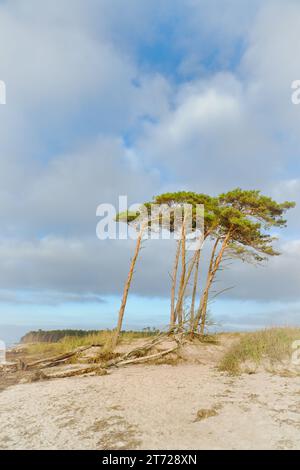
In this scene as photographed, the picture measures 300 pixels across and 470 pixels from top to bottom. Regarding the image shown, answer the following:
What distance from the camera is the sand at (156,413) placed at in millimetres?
4805

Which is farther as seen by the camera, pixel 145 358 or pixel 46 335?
pixel 46 335

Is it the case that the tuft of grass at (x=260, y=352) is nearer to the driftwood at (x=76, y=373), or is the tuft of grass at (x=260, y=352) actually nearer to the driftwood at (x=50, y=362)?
the driftwood at (x=76, y=373)

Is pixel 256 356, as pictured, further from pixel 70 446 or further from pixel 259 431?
pixel 70 446

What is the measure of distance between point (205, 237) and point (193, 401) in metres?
15.3

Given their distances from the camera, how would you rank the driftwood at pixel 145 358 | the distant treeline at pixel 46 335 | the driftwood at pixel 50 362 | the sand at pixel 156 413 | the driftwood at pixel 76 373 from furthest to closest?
the distant treeline at pixel 46 335
the driftwood at pixel 50 362
the driftwood at pixel 145 358
the driftwood at pixel 76 373
the sand at pixel 156 413

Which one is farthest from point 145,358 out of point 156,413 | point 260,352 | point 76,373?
point 156,413

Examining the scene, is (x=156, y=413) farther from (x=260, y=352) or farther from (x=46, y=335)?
(x=46, y=335)

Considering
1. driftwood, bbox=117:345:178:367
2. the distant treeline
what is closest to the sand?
driftwood, bbox=117:345:178:367

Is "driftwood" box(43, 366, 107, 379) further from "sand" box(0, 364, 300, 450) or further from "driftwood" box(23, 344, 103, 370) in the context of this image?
"driftwood" box(23, 344, 103, 370)

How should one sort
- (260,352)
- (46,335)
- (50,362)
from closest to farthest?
1. (260,352)
2. (50,362)
3. (46,335)

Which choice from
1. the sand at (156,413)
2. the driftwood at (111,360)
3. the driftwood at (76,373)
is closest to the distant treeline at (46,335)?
the driftwood at (111,360)

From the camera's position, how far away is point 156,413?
19.4 ft

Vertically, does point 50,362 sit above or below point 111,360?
below
